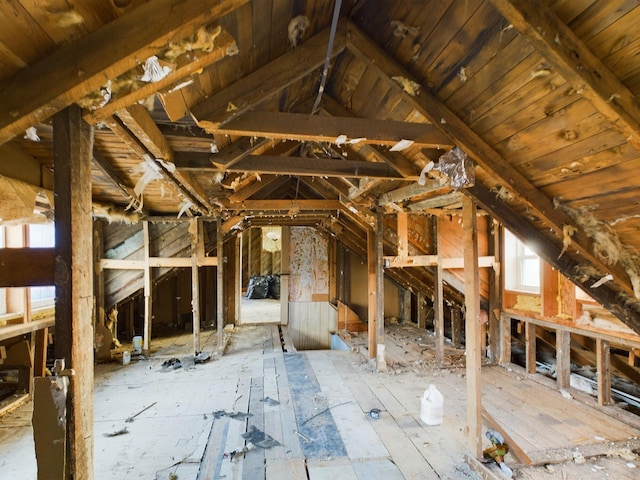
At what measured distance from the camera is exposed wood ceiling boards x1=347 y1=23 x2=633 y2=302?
169 cm

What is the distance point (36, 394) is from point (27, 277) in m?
0.36

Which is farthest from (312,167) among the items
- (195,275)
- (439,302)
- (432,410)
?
(195,275)

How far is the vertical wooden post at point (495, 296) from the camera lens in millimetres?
4508

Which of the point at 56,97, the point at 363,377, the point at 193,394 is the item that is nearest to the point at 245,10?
the point at 56,97

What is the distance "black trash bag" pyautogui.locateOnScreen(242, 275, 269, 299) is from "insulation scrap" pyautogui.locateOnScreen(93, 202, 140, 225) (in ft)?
23.1

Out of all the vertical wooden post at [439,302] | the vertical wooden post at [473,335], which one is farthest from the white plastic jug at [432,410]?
the vertical wooden post at [439,302]

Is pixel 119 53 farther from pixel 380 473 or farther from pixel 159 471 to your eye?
pixel 380 473

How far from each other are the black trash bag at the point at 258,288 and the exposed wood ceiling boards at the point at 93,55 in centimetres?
1058

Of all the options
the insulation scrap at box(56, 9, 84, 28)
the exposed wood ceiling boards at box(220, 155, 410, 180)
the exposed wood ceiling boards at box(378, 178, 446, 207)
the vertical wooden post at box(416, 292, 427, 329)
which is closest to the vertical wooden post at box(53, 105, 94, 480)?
the insulation scrap at box(56, 9, 84, 28)

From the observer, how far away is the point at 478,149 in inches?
71.0

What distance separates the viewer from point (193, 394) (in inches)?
135

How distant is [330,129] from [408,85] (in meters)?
0.47

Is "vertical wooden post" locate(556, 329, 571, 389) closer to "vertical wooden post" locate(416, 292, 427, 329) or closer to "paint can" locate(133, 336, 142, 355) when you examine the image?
"vertical wooden post" locate(416, 292, 427, 329)

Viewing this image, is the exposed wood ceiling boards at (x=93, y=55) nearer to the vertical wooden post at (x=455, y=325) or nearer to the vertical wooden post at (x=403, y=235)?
the vertical wooden post at (x=403, y=235)
